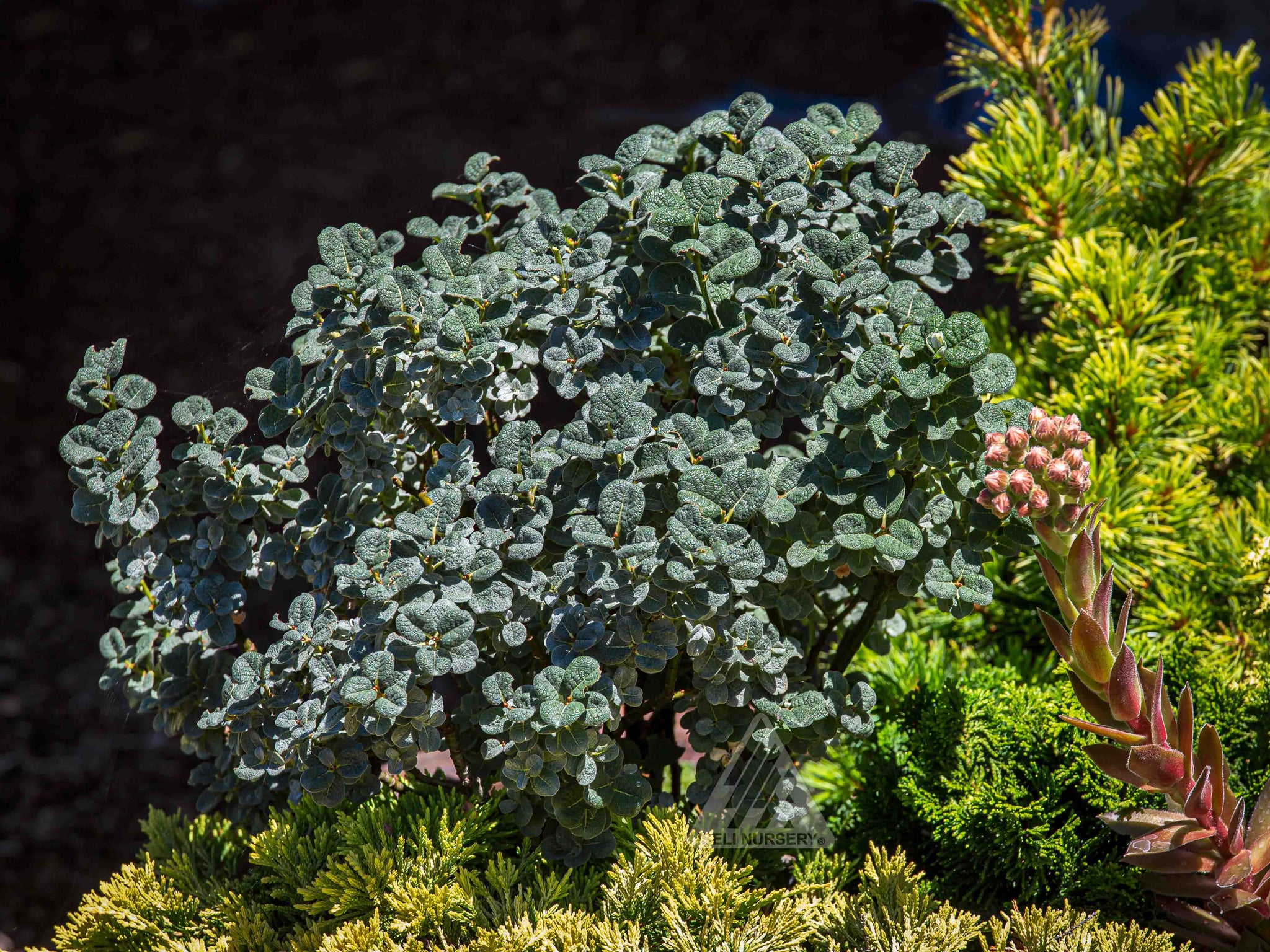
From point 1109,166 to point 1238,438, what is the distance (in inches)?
26.7

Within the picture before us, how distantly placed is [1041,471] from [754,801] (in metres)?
0.70

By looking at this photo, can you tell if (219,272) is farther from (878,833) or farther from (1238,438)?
(1238,438)

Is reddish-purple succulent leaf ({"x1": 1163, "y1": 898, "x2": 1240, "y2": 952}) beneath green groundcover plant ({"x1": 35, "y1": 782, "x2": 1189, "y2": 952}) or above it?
beneath

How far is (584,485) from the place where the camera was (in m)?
1.47

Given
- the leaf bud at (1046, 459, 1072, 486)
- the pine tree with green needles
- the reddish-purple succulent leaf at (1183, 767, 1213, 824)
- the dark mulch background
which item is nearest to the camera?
the leaf bud at (1046, 459, 1072, 486)

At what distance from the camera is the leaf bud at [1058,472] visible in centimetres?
117

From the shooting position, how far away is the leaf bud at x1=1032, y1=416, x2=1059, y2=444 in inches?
48.9

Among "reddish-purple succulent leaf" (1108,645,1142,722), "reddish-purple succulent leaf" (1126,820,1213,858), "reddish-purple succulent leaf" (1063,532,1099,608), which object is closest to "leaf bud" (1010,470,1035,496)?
"reddish-purple succulent leaf" (1063,532,1099,608)

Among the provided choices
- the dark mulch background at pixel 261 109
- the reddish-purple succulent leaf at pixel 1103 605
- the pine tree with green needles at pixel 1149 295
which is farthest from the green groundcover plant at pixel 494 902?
the dark mulch background at pixel 261 109

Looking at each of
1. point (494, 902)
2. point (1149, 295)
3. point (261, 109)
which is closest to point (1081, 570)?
point (494, 902)

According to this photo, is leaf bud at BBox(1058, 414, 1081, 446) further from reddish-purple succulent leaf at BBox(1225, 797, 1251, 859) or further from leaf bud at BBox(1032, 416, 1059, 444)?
reddish-purple succulent leaf at BBox(1225, 797, 1251, 859)

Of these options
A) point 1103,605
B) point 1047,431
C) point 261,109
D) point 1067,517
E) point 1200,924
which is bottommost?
point 1200,924

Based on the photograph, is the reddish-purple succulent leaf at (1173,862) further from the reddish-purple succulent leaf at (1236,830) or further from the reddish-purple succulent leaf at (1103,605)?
the reddish-purple succulent leaf at (1103,605)

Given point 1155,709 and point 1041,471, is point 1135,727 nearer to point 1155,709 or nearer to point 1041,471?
point 1155,709
